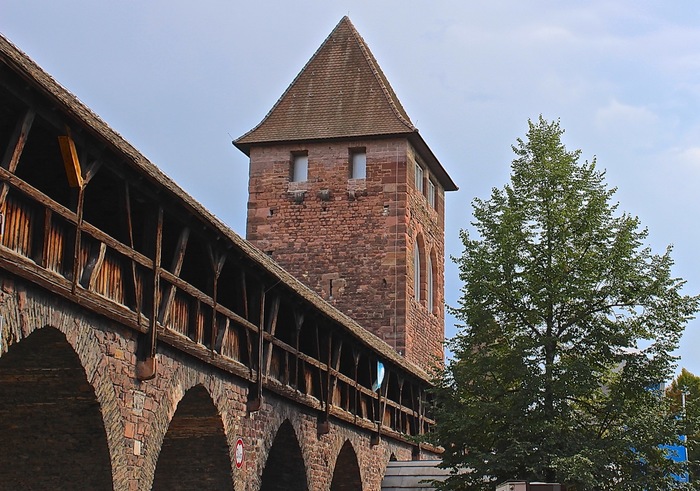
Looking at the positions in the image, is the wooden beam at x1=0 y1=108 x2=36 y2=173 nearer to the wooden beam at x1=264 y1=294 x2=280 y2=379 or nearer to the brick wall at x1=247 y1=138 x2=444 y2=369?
the wooden beam at x1=264 y1=294 x2=280 y2=379

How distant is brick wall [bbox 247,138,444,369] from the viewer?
3027cm

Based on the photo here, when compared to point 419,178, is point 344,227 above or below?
below

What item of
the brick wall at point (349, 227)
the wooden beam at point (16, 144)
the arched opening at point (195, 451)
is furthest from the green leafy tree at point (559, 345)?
the brick wall at point (349, 227)

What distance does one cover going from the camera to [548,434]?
55.5 ft

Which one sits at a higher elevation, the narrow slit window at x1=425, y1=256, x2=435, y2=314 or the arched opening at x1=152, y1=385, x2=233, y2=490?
the narrow slit window at x1=425, y1=256, x2=435, y2=314

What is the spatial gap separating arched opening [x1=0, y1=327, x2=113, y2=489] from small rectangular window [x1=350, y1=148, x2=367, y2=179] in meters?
20.2

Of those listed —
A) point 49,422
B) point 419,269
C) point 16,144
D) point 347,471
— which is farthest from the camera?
point 419,269

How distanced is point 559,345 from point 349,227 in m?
13.6

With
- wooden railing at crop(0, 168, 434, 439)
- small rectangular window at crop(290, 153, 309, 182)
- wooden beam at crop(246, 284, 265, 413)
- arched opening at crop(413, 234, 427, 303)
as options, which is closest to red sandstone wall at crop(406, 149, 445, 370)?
arched opening at crop(413, 234, 427, 303)

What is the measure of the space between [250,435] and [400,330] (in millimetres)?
14653

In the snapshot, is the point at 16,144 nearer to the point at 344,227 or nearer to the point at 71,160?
the point at 71,160

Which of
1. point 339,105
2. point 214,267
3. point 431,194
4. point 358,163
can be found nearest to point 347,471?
point 214,267

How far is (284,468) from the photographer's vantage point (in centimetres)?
1817

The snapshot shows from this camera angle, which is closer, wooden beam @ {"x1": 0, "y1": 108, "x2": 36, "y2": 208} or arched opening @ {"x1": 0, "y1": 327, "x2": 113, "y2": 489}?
wooden beam @ {"x1": 0, "y1": 108, "x2": 36, "y2": 208}
